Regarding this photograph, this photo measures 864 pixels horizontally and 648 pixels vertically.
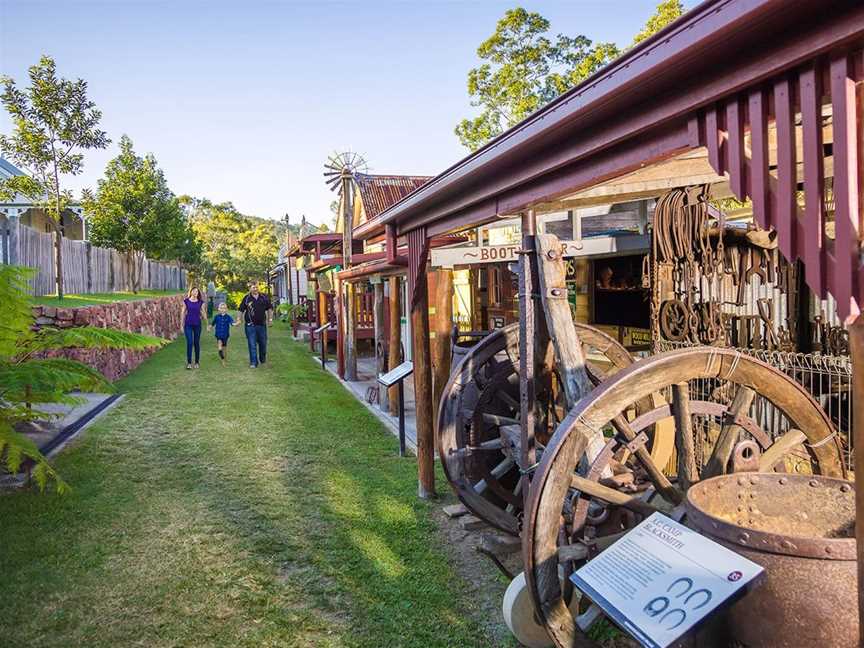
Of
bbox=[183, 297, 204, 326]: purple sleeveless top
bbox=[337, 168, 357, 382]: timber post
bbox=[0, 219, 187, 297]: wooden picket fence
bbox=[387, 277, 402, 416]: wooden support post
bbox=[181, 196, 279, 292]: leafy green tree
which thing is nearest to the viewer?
bbox=[387, 277, 402, 416]: wooden support post

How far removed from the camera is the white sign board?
2.14 meters

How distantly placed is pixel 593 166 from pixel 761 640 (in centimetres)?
208

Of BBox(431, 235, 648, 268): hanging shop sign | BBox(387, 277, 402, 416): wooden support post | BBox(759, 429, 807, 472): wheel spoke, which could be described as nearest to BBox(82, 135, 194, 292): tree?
BBox(387, 277, 402, 416): wooden support post

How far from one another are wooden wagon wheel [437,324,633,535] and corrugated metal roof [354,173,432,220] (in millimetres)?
23102

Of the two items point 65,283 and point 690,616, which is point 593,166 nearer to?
point 690,616

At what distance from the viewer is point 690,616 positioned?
2.11m

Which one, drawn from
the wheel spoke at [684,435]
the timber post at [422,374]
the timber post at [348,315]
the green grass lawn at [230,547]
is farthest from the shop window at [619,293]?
the wheel spoke at [684,435]

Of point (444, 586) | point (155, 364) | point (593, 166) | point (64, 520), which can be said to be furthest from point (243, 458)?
point (155, 364)

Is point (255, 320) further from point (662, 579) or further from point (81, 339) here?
point (662, 579)

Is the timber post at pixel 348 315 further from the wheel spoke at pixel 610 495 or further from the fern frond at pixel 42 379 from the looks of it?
the wheel spoke at pixel 610 495

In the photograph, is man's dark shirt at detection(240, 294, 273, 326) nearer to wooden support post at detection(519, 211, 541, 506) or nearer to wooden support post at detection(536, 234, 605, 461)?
wooden support post at detection(519, 211, 541, 506)

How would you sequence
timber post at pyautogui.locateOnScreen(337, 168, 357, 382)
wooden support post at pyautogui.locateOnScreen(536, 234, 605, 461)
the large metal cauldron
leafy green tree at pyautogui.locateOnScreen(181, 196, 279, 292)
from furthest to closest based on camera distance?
leafy green tree at pyautogui.locateOnScreen(181, 196, 279, 292)
timber post at pyautogui.locateOnScreen(337, 168, 357, 382)
wooden support post at pyautogui.locateOnScreen(536, 234, 605, 461)
the large metal cauldron

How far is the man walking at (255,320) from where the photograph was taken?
14.9 m

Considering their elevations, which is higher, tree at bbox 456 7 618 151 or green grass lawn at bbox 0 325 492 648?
tree at bbox 456 7 618 151
